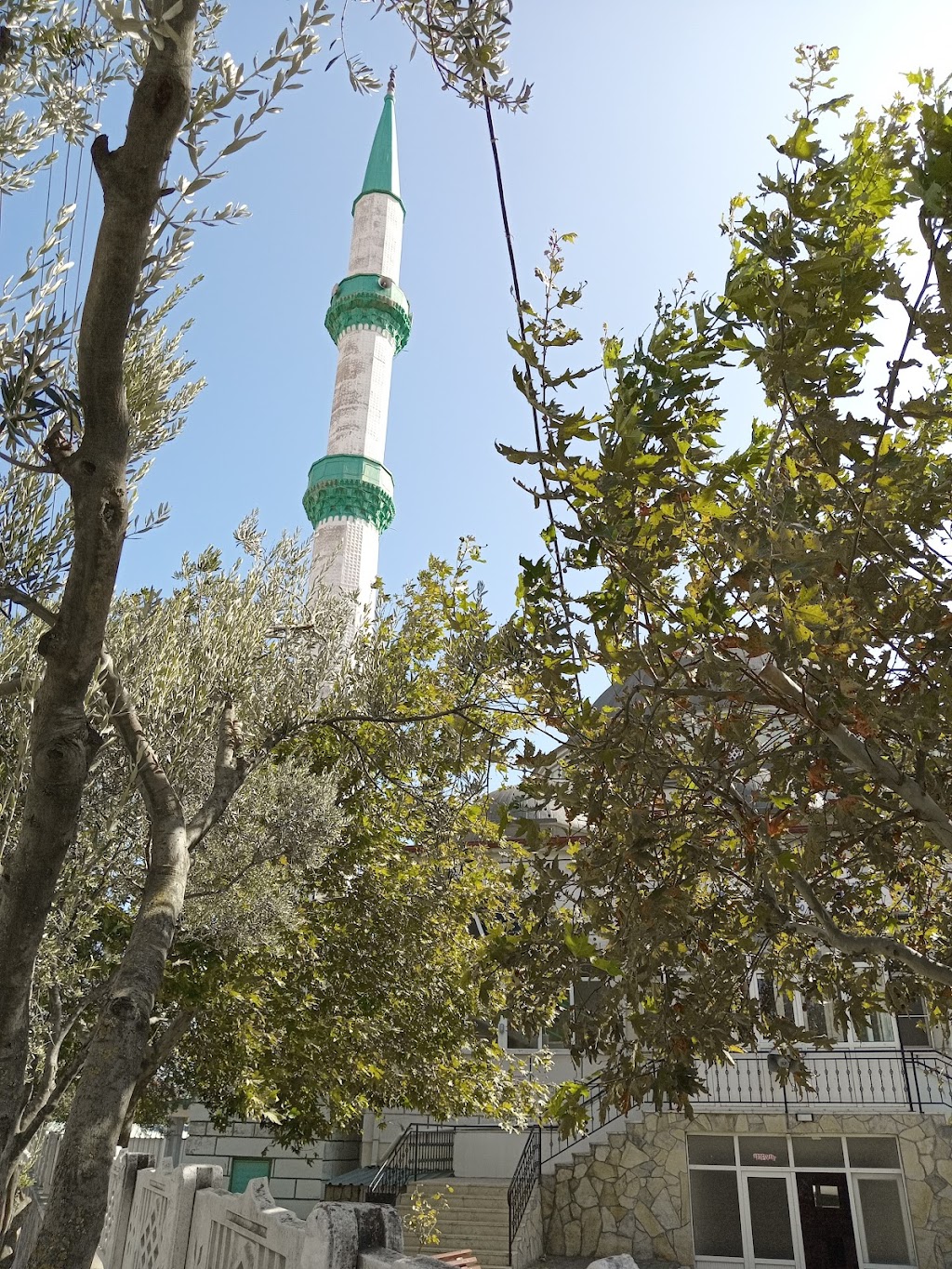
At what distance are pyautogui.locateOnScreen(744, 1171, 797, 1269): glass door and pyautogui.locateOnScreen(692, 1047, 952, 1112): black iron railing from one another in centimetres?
138

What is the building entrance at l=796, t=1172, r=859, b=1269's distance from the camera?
16688mm

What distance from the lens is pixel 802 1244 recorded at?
16.8 meters

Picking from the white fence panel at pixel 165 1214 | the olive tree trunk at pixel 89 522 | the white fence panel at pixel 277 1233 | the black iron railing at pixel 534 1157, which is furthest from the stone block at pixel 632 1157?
the olive tree trunk at pixel 89 522

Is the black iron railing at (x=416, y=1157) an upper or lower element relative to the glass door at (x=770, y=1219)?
upper

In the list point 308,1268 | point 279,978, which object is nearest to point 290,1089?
point 279,978

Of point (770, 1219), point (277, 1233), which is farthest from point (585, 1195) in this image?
point (277, 1233)

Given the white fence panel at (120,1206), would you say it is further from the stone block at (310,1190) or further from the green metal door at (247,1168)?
the green metal door at (247,1168)

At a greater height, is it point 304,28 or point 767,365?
point 304,28

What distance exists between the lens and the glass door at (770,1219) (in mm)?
16994

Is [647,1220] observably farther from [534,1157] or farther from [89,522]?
[89,522]

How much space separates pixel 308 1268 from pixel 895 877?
13.6 feet

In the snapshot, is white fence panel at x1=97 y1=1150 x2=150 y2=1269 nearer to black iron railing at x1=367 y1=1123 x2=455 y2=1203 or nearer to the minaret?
black iron railing at x1=367 y1=1123 x2=455 y2=1203

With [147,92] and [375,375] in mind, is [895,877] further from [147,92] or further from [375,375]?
[375,375]

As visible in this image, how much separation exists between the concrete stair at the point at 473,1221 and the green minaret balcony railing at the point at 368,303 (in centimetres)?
2745
